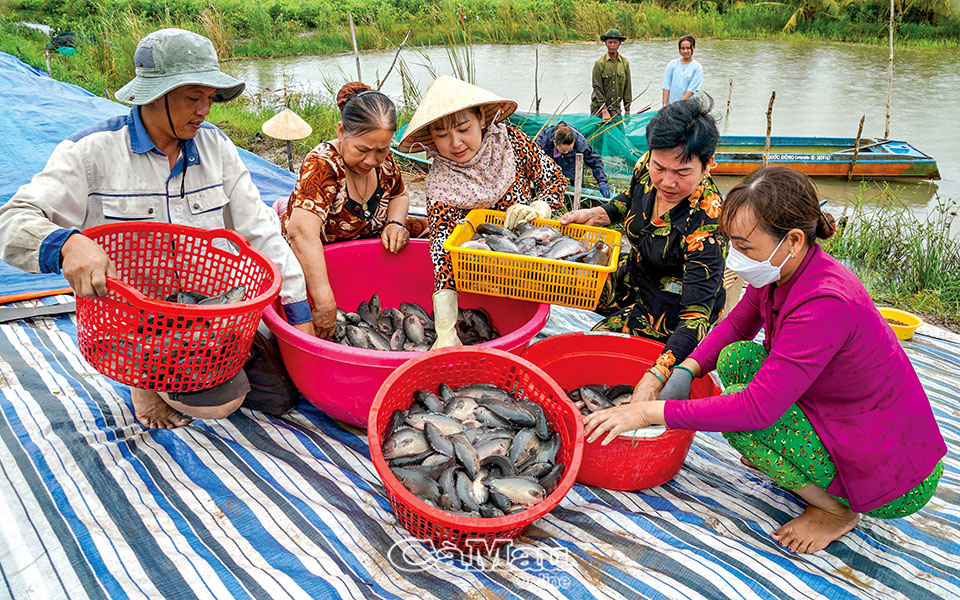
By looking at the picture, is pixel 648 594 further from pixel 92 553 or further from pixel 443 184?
pixel 443 184

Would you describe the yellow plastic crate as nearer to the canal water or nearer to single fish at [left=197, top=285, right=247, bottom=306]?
single fish at [left=197, top=285, right=247, bottom=306]

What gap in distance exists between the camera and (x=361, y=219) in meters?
3.32

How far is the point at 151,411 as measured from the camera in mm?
2428

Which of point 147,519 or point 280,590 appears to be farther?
point 147,519

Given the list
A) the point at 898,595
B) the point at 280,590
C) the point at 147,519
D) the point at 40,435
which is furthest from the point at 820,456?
the point at 40,435

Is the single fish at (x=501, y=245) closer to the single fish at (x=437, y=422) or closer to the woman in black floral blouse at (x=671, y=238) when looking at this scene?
the woman in black floral blouse at (x=671, y=238)

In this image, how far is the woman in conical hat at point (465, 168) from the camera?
285cm

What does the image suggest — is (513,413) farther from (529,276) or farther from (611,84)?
(611,84)

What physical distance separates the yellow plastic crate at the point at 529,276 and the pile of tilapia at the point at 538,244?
59 millimetres

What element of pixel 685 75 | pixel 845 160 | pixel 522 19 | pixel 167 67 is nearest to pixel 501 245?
pixel 167 67

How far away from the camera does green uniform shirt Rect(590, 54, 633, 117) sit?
1018cm

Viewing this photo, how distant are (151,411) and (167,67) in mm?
1265

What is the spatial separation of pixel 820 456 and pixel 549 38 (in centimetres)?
2134

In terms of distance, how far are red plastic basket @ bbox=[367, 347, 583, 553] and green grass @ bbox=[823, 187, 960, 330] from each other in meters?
4.22
